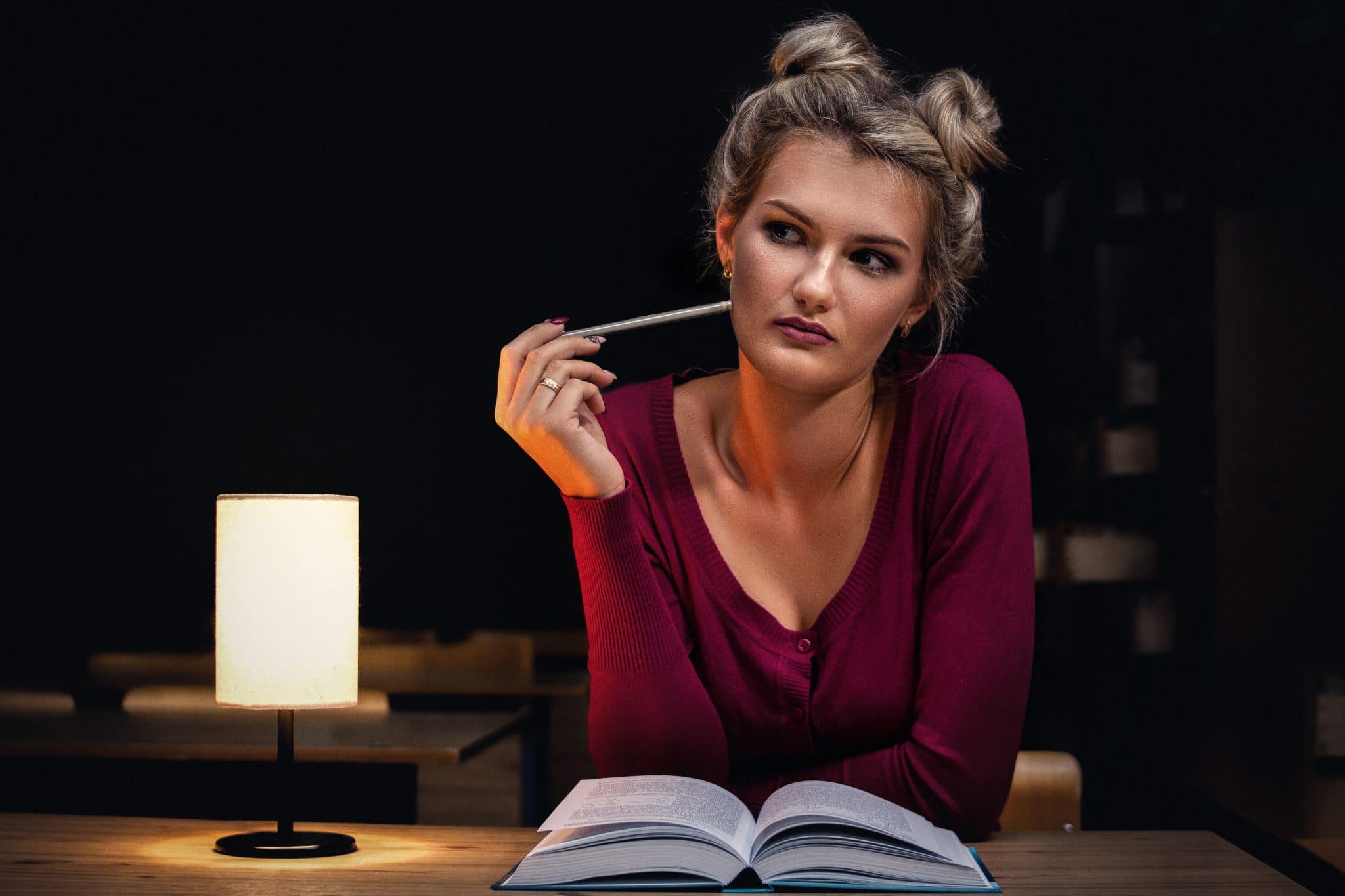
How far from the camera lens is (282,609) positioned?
4.31 ft

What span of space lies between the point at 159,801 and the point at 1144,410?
222cm

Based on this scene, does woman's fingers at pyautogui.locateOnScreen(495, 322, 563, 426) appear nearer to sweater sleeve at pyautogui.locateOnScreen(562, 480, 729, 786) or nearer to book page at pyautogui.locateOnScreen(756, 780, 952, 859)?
sweater sleeve at pyautogui.locateOnScreen(562, 480, 729, 786)

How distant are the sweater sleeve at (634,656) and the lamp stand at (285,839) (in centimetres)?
34

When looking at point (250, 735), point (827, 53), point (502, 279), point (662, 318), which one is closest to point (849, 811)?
point (662, 318)

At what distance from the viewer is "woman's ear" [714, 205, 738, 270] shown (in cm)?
152

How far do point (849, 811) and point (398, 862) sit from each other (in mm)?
448

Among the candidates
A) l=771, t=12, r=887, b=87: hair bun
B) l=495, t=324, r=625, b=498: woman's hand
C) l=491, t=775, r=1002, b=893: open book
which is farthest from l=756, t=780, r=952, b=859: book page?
l=771, t=12, r=887, b=87: hair bun

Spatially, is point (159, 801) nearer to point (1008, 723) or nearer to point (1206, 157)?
point (1008, 723)

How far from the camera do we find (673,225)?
7.13ft

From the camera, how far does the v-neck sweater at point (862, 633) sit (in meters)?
1.36

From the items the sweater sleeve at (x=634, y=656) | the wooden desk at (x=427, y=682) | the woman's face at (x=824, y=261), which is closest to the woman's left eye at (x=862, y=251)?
the woman's face at (x=824, y=261)

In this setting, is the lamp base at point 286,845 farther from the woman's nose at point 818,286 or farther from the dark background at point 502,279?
the dark background at point 502,279

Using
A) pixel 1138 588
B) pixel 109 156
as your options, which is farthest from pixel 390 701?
pixel 1138 588

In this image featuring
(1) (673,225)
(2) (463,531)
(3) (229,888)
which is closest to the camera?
(3) (229,888)
